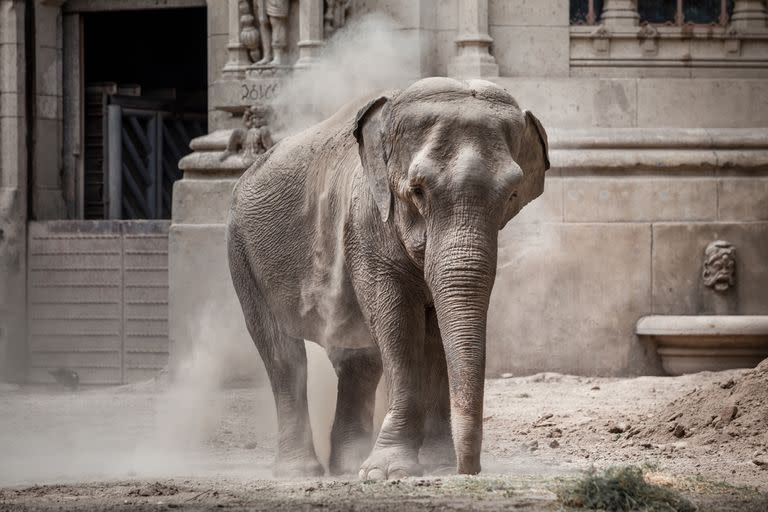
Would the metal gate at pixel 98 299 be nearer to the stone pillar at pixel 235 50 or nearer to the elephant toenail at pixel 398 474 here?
the stone pillar at pixel 235 50

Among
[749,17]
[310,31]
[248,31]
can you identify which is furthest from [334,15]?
[749,17]

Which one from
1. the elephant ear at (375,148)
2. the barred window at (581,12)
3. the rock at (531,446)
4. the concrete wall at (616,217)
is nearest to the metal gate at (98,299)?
the concrete wall at (616,217)

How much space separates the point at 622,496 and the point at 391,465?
65.4 inches

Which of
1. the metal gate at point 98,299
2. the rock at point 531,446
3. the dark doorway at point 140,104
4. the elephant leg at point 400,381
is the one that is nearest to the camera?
the elephant leg at point 400,381

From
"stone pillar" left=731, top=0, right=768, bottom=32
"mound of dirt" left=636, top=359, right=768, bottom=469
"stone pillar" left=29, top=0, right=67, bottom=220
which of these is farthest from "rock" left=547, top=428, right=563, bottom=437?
"stone pillar" left=29, top=0, right=67, bottom=220

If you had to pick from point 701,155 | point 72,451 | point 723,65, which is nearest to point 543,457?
point 72,451

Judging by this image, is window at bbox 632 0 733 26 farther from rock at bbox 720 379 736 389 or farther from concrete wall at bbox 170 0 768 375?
rock at bbox 720 379 736 389

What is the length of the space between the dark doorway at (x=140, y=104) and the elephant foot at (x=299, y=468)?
7.91 metres

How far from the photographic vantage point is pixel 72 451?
11352mm

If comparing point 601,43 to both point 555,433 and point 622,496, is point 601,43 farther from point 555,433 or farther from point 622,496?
point 622,496

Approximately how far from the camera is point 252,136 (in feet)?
44.9

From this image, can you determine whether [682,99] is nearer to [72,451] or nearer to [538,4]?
[538,4]

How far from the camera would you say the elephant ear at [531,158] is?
7879 millimetres

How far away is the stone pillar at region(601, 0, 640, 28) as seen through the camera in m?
13.7
